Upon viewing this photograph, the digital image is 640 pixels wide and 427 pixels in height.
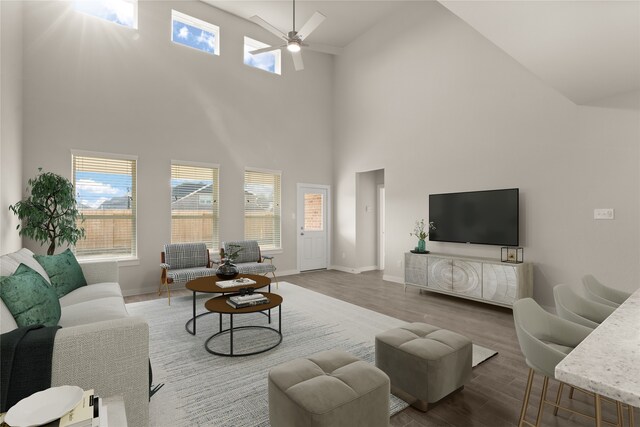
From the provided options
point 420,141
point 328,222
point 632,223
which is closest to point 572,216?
point 632,223

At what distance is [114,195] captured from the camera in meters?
5.17

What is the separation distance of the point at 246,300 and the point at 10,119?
11.4 ft

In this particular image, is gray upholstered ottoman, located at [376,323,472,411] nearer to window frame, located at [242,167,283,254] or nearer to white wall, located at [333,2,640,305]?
white wall, located at [333,2,640,305]

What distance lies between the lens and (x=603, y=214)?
3.89m

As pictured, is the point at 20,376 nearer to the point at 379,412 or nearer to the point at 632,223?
the point at 379,412

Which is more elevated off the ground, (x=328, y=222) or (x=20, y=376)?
(x=328, y=222)

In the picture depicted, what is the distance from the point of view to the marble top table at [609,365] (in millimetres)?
826

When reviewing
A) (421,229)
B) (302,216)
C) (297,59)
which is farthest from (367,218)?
(297,59)

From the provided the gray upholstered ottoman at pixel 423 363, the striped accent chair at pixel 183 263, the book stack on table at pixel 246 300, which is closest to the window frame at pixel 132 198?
the striped accent chair at pixel 183 263

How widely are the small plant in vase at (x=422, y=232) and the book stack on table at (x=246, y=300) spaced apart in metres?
3.29

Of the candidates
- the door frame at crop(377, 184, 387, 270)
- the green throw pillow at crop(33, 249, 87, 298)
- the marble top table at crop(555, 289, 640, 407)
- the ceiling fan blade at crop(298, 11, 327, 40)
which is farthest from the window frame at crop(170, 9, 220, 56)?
the marble top table at crop(555, 289, 640, 407)

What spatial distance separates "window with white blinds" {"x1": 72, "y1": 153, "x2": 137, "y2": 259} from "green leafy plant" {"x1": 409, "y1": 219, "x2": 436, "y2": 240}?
15.9ft

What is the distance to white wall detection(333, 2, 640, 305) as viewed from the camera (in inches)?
152

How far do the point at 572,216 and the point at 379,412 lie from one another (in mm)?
3908
